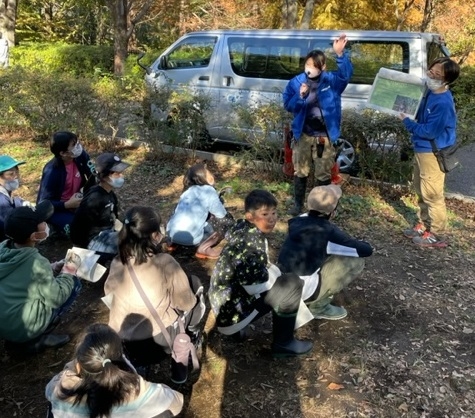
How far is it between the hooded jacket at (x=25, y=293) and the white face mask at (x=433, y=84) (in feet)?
11.5

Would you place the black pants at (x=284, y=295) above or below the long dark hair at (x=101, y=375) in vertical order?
below

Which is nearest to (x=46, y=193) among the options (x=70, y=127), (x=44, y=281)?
(x=44, y=281)

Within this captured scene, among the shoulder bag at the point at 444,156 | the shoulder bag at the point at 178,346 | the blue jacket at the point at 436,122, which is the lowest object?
the shoulder bag at the point at 178,346

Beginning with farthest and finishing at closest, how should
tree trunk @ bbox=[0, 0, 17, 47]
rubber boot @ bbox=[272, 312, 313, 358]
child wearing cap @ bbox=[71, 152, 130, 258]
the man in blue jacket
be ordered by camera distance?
tree trunk @ bbox=[0, 0, 17, 47]
the man in blue jacket
child wearing cap @ bbox=[71, 152, 130, 258]
rubber boot @ bbox=[272, 312, 313, 358]

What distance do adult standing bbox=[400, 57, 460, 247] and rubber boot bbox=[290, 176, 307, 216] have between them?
110cm

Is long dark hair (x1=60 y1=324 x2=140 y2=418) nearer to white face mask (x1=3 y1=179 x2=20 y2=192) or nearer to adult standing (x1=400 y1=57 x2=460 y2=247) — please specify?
white face mask (x1=3 y1=179 x2=20 y2=192)

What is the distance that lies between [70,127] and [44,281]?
5.06 metres

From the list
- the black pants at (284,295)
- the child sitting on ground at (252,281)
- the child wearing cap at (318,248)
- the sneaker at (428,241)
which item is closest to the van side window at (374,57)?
the sneaker at (428,241)

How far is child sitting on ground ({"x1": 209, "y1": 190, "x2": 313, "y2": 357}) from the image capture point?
2.84 meters

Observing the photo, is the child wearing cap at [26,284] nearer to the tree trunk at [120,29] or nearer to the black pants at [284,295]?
the black pants at [284,295]

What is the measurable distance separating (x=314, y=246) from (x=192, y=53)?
5.98 m

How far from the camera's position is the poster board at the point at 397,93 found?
4492mm

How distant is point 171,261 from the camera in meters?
2.55

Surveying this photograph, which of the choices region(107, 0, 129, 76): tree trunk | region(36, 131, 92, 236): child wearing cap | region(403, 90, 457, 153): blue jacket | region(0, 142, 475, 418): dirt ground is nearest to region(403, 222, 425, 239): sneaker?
region(0, 142, 475, 418): dirt ground
